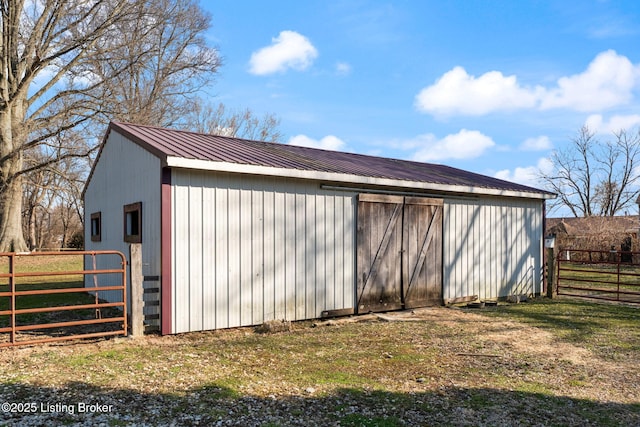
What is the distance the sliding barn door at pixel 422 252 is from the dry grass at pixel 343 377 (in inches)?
71.3

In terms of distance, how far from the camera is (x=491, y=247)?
1071 centimetres

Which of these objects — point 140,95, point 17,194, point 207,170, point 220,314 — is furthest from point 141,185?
point 140,95

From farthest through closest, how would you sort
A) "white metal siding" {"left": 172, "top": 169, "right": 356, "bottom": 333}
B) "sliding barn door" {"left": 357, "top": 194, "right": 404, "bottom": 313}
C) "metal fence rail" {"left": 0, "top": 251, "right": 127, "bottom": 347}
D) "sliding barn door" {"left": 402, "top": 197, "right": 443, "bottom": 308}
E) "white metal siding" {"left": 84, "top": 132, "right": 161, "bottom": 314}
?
"sliding barn door" {"left": 402, "top": 197, "right": 443, "bottom": 308}
"sliding barn door" {"left": 357, "top": 194, "right": 404, "bottom": 313}
"white metal siding" {"left": 84, "top": 132, "right": 161, "bottom": 314}
"white metal siding" {"left": 172, "top": 169, "right": 356, "bottom": 333}
"metal fence rail" {"left": 0, "top": 251, "right": 127, "bottom": 347}

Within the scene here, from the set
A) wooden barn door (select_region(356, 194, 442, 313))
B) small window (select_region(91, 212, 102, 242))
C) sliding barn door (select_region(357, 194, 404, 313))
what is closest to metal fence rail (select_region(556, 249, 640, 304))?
wooden barn door (select_region(356, 194, 442, 313))

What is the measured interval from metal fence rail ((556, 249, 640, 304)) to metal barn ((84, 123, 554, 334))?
185 cm

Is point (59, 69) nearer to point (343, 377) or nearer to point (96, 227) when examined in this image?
point (96, 227)

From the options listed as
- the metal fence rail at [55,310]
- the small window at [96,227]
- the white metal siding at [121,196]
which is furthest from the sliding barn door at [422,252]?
the small window at [96,227]

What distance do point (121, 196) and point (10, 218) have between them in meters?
13.9

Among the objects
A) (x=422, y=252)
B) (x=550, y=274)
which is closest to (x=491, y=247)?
(x=550, y=274)

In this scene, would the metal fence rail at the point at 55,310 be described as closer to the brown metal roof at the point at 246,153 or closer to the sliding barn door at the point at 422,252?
the brown metal roof at the point at 246,153

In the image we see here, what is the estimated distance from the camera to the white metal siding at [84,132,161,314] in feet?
22.9

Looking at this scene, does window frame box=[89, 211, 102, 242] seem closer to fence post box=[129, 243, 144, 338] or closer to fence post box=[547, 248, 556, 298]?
fence post box=[129, 243, 144, 338]

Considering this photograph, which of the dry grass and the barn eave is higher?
the barn eave

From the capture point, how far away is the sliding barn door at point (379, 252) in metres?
8.54
